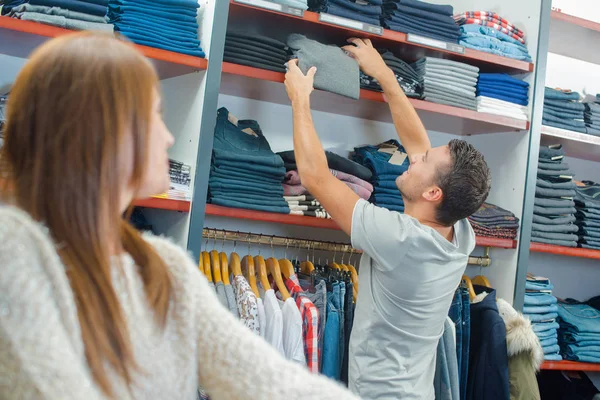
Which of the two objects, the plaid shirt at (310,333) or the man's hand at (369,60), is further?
the man's hand at (369,60)

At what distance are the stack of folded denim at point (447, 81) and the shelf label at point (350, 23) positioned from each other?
343mm

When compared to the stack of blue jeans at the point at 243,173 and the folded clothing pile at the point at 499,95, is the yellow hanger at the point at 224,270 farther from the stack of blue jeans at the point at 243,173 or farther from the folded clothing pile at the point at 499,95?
the folded clothing pile at the point at 499,95

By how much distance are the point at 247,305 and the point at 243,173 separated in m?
0.54

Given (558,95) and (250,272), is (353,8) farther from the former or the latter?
(558,95)

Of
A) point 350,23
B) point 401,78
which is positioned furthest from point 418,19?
point 350,23

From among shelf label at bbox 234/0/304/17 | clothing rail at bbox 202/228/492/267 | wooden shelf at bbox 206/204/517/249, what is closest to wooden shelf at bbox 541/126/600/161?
clothing rail at bbox 202/228/492/267

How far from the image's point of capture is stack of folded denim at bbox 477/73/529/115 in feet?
10.2

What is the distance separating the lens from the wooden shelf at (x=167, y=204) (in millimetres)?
2299

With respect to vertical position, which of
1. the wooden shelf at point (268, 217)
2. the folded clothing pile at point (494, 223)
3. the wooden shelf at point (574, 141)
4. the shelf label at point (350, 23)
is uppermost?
the shelf label at point (350, 23)

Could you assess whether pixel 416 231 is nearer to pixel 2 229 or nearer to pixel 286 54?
pixel 286 54

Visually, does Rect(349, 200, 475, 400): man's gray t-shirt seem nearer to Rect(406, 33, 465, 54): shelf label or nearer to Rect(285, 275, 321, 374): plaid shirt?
Rect(285, 275, 321, 374): plaid shirt

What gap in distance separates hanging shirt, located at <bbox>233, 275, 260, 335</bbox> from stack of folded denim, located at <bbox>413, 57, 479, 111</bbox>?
49.5 inches

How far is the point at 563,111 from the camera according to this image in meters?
3.45

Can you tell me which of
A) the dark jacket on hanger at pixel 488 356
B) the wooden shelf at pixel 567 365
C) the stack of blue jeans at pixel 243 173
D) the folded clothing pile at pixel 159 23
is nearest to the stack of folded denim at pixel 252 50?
the folded clothing pile at pixel 159 23
